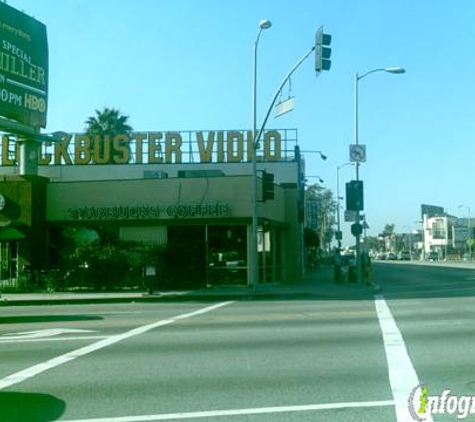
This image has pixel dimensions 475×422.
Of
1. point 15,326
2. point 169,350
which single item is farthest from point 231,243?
point 169,350

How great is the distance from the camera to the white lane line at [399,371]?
7535 mm

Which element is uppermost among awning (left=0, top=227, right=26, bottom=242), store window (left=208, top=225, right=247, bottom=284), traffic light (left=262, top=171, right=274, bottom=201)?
traffic light (left=262, top=171, right=274, bottom=201)

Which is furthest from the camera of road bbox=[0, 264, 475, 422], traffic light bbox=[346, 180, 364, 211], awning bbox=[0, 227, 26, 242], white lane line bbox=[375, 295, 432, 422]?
traffic light bbox=[346, 180, 364, 211]

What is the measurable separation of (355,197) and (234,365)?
24.0 metres

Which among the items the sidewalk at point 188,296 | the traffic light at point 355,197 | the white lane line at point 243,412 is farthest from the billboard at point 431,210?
the white lane line at point 243,412

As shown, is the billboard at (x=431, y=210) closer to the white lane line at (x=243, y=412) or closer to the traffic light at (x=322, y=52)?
the traffic light at (x=322, y=52)

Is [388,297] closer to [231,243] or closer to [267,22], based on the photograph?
[231,243]

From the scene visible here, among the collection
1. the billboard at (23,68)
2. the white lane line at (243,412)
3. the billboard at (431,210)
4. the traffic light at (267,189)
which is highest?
the billboard at (431,210)

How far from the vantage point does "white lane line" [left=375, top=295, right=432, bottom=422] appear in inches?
297

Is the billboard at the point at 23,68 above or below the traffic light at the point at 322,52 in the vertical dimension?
above

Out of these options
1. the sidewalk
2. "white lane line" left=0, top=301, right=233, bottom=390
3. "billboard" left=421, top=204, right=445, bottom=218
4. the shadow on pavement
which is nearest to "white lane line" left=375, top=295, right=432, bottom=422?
the shadow on pavement

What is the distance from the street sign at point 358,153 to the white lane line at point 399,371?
18816 millimetres

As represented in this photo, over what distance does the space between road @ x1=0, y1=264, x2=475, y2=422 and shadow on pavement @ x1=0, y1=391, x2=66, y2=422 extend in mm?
12

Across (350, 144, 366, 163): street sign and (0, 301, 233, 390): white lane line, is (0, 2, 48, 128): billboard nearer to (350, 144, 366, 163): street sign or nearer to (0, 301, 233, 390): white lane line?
(0, 301, 233, 390): white lane line
